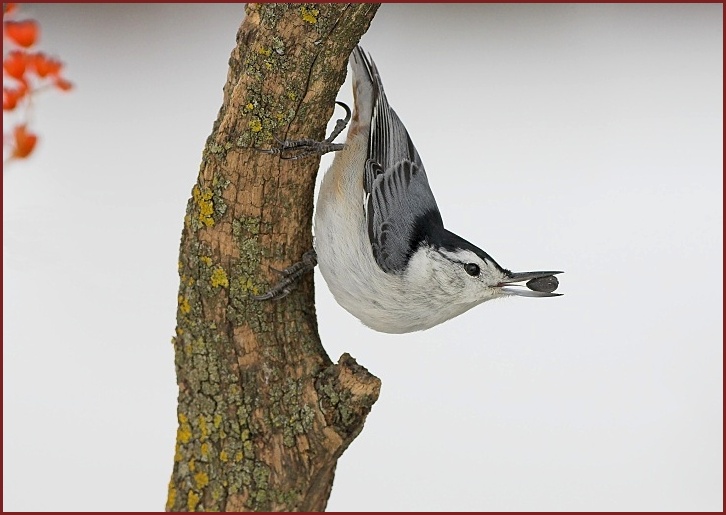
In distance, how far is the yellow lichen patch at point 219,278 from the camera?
1401 mm

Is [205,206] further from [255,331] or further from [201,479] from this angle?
[201,479]

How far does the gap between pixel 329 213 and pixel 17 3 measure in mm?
873

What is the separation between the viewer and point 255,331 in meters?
1.43

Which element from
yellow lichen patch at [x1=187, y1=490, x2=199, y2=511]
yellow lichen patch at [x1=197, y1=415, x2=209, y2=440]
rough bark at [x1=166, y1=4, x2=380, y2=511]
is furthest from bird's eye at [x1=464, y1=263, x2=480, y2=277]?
yellow lichen patch at [x1=187, y1=490, x2=199, y2=511]

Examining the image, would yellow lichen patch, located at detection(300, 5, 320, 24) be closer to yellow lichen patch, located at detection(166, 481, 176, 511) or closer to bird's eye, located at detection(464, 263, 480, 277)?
bird's eye, located at detection(464, 263, 480, 277)

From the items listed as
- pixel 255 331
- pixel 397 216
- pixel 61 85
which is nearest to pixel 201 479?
pixel 255 331

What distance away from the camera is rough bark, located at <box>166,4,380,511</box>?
51.8 inches

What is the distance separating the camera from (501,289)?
55.6 inches

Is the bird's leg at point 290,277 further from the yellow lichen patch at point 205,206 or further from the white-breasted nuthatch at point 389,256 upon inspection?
the yellow lichen patch at point 205,206

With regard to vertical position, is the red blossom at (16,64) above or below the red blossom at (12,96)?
above

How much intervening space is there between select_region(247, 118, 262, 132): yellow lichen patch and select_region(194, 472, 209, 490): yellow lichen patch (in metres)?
0.67

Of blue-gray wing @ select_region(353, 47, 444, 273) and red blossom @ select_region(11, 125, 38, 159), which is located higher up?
blue-gray wing @ select_region(353, 47, 444, 273)

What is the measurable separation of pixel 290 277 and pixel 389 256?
0.19 meters

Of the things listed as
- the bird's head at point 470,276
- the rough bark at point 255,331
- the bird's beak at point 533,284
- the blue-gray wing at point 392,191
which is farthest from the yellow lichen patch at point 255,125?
the bird's beak at point 533,284
